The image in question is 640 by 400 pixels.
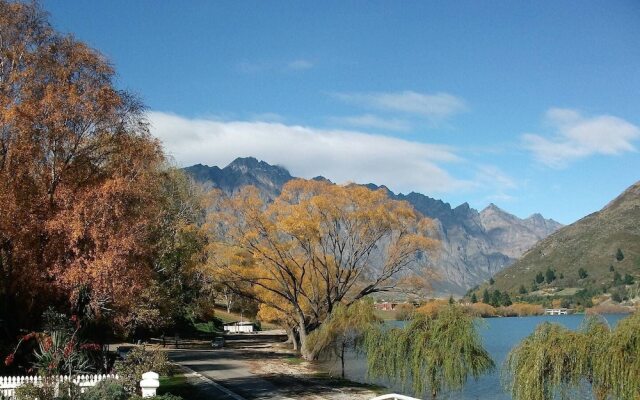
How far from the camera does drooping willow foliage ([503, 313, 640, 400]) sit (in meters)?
17.2

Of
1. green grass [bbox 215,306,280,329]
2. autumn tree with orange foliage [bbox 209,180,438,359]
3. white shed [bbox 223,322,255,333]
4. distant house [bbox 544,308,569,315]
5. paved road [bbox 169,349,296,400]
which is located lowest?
distant house [bbox 544,308,569,315]

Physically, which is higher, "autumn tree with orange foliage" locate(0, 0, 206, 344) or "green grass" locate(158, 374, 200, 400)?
"autumn tree with orange foliage" locate(0, 0, 206, 344)

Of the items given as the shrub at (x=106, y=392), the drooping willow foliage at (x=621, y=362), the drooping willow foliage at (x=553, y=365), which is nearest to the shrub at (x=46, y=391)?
the shrub at (x=106, y=392)

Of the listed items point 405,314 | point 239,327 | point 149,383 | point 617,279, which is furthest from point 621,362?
point 617,279

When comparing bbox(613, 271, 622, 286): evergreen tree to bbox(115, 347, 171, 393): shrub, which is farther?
bbox(613, 271, 622, 286): evergreen tree

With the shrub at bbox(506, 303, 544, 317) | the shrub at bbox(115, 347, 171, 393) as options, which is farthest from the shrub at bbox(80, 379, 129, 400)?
the shrub at bbox(506, 303, 544, 317)

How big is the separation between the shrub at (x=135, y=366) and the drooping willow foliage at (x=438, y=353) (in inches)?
378

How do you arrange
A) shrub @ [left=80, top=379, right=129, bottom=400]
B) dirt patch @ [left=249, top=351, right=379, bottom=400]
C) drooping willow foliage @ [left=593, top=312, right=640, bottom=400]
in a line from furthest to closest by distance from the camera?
dirt patch @ [left=249, top=351, right=379, bottom=400] < shrub @ [left=80, top=379, right=129, bottom=400] < drooping willow foliage @ [left=593, top=312, right=640, bottom=400]

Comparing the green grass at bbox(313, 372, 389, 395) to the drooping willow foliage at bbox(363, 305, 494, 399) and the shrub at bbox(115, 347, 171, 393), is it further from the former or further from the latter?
the shrub at bbox(115, 347, 171, 393)

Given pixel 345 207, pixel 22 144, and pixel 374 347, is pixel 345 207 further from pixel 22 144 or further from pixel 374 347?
pixel 22 144

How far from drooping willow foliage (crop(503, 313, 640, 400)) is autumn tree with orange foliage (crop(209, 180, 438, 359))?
24009mm

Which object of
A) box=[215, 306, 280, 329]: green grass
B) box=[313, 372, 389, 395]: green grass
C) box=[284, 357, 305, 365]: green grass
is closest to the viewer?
box=[313, 372, 389, 395]: green grass

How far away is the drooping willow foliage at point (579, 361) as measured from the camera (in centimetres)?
1716

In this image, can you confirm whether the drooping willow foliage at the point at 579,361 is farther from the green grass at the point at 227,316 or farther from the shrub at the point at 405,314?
the green grass at the point at 227,316
